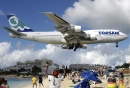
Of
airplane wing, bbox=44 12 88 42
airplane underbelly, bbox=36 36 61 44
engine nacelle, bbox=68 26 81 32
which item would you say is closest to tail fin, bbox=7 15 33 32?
airplane underbelly, bbox=36 36 61 44

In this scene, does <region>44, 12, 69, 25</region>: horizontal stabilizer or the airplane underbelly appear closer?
<region>44, 12, 69, 25</region>: horizontal stabilizer

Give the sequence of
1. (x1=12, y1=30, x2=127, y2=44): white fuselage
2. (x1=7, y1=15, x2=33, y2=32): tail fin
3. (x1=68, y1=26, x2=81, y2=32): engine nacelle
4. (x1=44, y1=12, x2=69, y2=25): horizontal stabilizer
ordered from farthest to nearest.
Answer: (x1=7, y1=15, x2=33, y2=32): tail fin → (x1=12, y1=30, x2=127, y2=44): white fuselage → (x1=68, y1=26, x2=81, y2=32): engine nacelle → (x1=44, y1=12, x2=69, y2=25): horizontal stabilizer

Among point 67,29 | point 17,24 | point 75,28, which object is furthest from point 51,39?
point 17,24

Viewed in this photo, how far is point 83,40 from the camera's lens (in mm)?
42938

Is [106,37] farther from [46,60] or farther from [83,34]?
[46,60]

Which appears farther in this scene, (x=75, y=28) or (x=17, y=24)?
(x=17, y=24)

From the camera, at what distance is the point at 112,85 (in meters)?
9.34

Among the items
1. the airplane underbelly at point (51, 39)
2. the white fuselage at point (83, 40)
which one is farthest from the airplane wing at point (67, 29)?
the airplane underbelly at point (51, 39)

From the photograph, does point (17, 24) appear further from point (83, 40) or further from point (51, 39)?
point (83, 40)

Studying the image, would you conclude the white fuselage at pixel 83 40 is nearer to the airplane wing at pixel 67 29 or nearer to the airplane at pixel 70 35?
the airplane at pixel 70 35

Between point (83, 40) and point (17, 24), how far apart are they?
1567 centimetres

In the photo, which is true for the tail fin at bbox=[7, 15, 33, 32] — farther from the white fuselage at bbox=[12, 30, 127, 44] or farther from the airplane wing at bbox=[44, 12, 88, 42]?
the airplane wing at bbox=[44, 12, 88, 42]

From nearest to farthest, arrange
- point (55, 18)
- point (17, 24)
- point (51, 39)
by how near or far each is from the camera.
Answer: point (55, 18)
point (51, 39)
point (17, 24)

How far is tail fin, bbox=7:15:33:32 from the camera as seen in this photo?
49.7m
